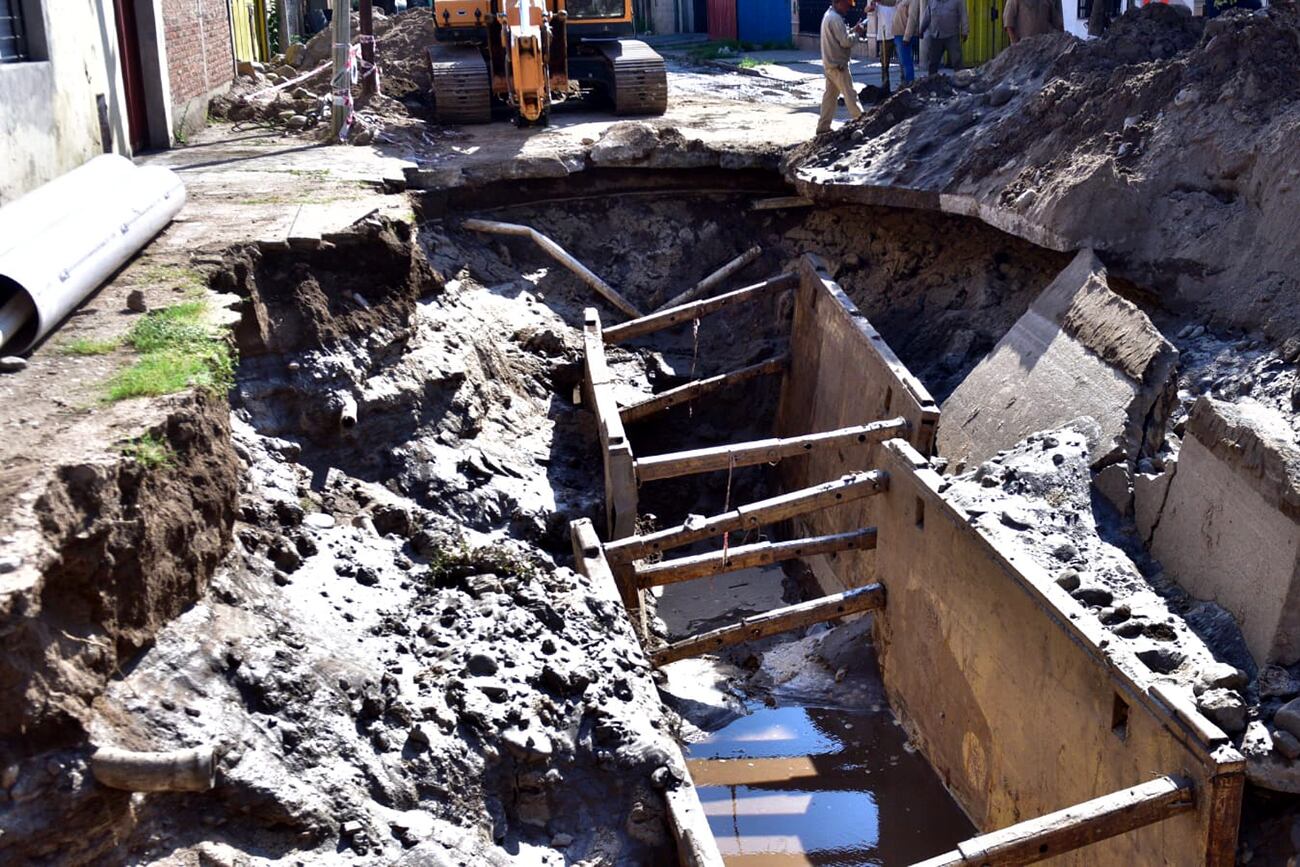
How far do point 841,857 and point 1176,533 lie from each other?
2473mm

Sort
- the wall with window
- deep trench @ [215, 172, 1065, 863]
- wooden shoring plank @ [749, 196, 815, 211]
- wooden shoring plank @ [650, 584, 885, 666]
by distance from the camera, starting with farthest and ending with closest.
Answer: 1. wooden shoring plank @ [749, 196, 815, 211]
2. the wall with window
3. wooden shoring plank @ [650, 584, 885, 666]
4. deep trench @ [215, 172, 1065, 863]

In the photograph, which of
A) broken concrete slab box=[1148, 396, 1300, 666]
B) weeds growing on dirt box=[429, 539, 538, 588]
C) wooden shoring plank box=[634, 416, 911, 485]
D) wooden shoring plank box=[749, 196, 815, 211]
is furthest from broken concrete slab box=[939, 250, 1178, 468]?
wooden shoring plank box=[749, 196, 815, 211]

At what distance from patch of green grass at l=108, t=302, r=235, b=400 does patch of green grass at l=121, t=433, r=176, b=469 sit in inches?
18.5

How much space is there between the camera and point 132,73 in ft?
43.4

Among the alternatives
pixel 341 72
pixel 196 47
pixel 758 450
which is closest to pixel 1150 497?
pixel 758 450

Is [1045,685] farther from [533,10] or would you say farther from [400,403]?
[533,10]

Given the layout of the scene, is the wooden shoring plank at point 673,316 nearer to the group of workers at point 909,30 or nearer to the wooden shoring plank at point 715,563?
the group of workers at point 909,30

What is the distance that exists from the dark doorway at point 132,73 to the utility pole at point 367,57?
9.11ft

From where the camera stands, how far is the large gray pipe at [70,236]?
646 centimetres

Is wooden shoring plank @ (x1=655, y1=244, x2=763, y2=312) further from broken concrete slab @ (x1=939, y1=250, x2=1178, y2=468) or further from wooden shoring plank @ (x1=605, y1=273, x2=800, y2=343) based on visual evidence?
broken concrete slab @ (x1=939, y1=250, x2=1178, y2=468)

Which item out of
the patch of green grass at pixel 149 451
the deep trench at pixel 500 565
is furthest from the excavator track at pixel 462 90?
the patch of green grass at pixel 149 451

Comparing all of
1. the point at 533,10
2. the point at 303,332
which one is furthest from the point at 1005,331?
the point at 533,10

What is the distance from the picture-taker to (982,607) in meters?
6.47

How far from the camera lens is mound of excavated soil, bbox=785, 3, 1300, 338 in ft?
25.8
